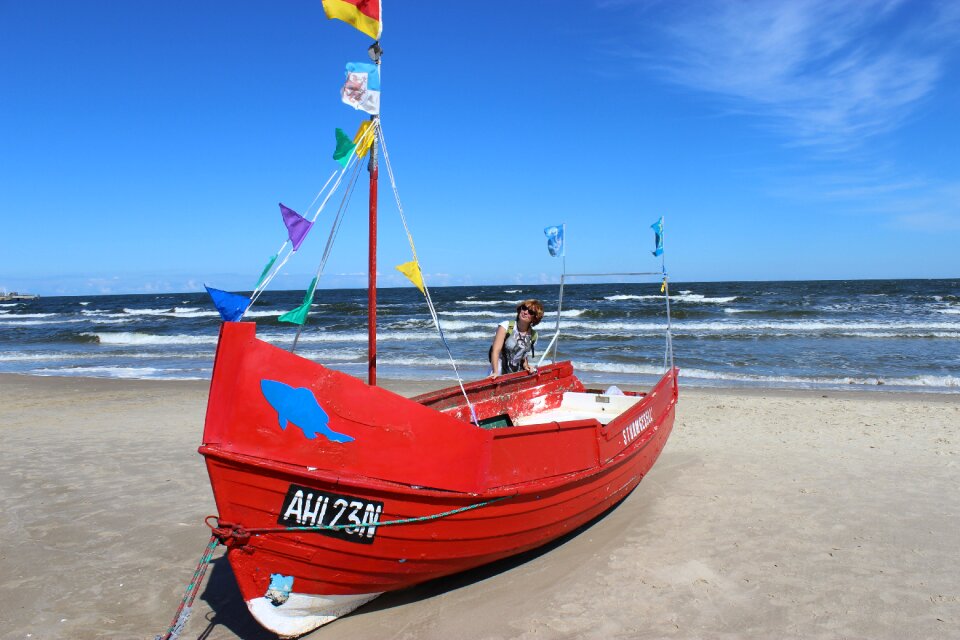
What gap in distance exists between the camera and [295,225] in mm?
3871

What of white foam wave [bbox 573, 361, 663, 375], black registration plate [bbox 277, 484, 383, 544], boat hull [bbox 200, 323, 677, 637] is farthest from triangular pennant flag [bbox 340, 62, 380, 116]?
white foam wave [bbox 573, 361, 663, 375]

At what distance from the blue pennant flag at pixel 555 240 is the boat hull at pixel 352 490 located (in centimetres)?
378

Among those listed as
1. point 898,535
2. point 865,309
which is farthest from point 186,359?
point 865,309

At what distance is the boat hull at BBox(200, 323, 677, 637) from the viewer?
3209 millimetres

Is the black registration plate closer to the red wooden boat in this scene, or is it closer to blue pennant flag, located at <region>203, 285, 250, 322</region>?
the red wooden boat

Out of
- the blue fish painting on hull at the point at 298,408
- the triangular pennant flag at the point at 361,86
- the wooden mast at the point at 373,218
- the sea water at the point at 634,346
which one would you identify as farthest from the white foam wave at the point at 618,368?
the blue fish painting on hull at the point at 298,408

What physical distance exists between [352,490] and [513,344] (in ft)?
11.8

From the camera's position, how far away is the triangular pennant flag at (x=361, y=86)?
13.4 ft

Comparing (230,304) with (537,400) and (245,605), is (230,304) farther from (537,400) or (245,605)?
(537,400)

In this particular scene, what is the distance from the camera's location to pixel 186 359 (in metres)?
19.2

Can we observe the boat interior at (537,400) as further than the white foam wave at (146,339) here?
No

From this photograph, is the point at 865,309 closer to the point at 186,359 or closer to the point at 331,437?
the point at 186,359

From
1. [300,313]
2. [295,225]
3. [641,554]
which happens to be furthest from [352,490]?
[641,554]

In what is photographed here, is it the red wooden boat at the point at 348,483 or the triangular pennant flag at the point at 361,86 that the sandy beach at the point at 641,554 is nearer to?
the red wooden boat at the point at 348,483
